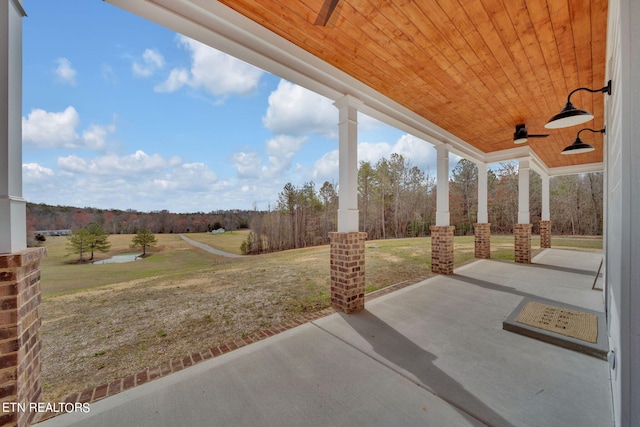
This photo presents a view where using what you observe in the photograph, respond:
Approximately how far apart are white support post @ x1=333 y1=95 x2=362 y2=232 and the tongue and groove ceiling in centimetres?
42

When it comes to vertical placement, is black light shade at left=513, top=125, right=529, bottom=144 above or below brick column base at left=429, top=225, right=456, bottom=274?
above

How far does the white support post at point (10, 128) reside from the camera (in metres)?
1.46

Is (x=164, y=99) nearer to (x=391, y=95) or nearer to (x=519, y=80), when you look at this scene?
(x=391, y=95)

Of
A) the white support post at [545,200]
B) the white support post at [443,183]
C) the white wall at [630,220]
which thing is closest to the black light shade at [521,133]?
the white support post at [443,183]

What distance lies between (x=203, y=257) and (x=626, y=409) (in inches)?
605

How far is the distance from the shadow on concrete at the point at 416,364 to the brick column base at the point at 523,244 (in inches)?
238

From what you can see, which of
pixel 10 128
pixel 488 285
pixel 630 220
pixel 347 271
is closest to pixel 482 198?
pixel 488 285

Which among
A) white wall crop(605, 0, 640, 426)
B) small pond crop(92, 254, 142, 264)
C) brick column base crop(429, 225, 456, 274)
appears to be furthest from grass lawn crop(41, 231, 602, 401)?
white wall crop(605, 0, 640, 426)

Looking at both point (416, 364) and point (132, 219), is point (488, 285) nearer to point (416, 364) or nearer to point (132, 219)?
point (416, 364)

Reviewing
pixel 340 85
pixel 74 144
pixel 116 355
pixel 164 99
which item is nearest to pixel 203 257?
pixel 74 144

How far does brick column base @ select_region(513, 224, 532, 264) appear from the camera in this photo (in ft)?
22.2

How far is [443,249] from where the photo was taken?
5586mm

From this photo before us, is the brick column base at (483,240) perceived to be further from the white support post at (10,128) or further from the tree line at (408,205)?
the tree line at (408,205)

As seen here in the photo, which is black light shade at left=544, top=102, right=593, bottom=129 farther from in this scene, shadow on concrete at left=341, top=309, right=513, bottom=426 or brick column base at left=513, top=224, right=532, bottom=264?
brick column base at left=513, top=224, right=532, bottom=264
